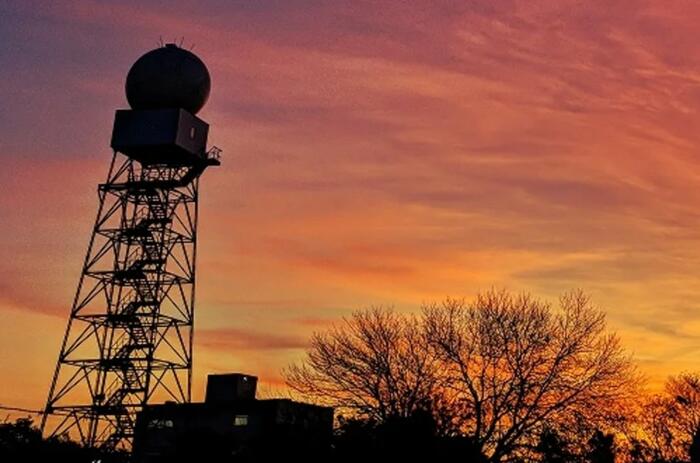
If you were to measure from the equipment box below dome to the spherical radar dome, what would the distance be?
1.07 metres

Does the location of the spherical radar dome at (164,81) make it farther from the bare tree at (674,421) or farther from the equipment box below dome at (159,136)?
the bare tree at (674,421)

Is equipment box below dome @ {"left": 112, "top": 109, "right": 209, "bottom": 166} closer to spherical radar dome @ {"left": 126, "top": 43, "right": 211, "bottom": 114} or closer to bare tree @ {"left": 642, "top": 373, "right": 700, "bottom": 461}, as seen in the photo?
spherical radar dome @ {"left": 126, "top": 43, "right": 211, "bottom": 114}

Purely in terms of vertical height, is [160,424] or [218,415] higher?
[218,415]

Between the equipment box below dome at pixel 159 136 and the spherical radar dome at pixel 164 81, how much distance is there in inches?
42.0

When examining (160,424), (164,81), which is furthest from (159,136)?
(160,424)

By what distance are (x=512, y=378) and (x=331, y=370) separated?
1048 centimetres

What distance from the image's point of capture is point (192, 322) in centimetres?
7288

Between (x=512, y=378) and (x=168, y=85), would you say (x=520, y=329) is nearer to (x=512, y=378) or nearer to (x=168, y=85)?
(x=512, y=378)

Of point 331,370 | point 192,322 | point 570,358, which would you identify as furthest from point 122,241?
point 570,358

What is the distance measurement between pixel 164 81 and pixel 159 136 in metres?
4.78

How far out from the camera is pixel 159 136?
242ft

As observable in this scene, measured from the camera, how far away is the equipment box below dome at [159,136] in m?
73.7

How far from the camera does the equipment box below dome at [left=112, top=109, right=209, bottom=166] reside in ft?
242

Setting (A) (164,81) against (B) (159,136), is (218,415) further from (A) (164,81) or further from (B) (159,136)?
(A) (164,81)
